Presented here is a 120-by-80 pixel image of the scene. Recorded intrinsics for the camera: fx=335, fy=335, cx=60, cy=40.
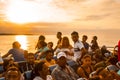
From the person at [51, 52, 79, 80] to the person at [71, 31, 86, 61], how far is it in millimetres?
2028

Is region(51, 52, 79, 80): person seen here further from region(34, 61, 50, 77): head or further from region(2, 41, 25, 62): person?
region(2, 41, 25, 62): person

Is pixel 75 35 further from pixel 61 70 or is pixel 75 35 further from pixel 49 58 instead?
pixel 61 70

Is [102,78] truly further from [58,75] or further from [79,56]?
[79,56]

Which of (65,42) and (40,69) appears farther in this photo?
(65,42)

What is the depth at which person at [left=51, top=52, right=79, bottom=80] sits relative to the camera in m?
7.31

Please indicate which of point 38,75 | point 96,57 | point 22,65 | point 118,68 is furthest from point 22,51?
point 38,75

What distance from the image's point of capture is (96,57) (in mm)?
11922

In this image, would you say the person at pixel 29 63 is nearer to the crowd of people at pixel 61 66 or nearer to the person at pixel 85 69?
the crowd of people at pixel 61 66

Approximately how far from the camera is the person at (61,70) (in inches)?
288

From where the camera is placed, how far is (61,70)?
24.6ft

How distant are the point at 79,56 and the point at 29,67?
1568 millimetres

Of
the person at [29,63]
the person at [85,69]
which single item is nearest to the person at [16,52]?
the person at [29,63]

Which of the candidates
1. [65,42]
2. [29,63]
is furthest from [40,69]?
[65,42]

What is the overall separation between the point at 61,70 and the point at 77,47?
2436 mm
